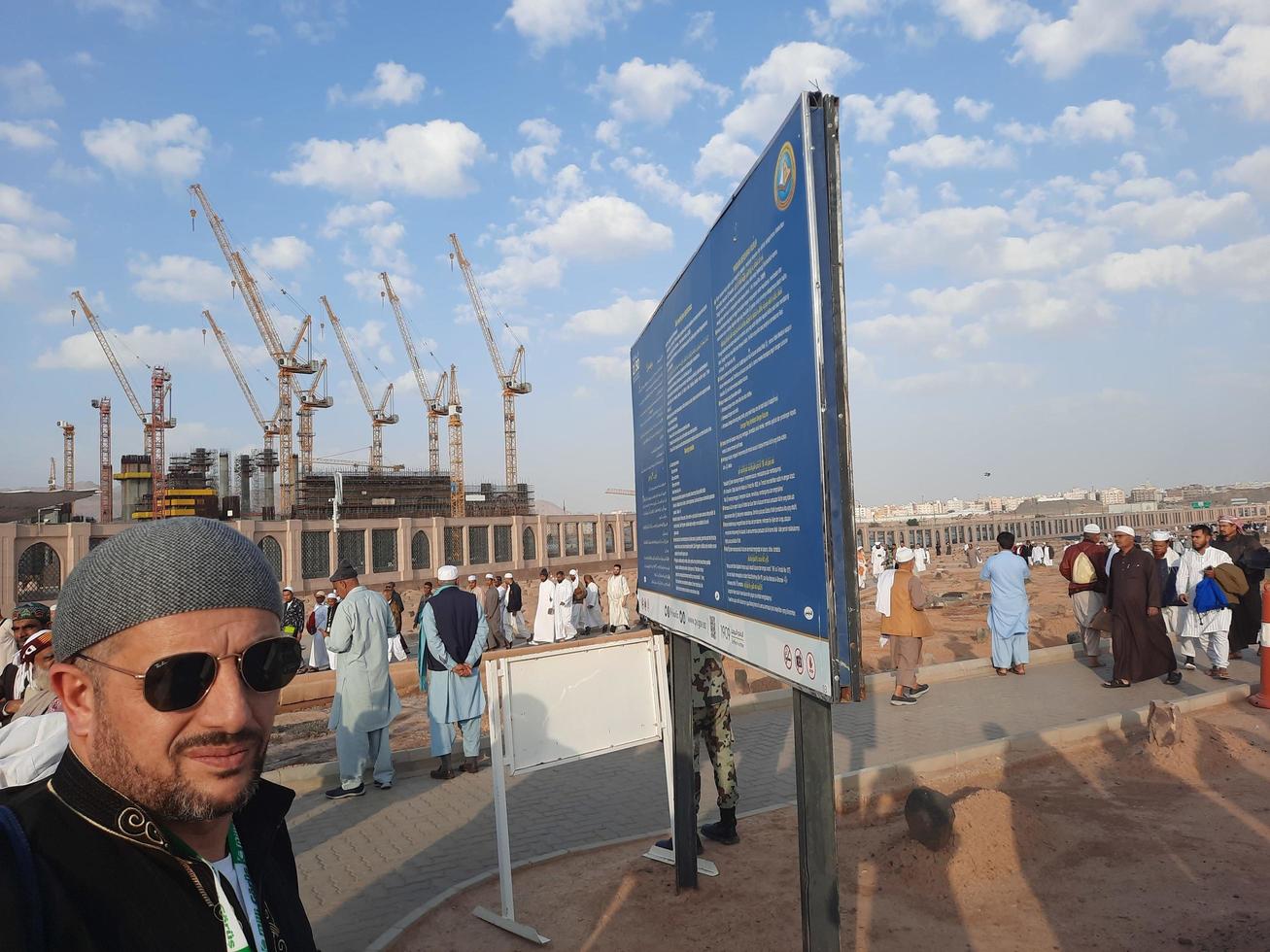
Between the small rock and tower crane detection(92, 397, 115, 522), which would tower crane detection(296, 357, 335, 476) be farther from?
the small rock

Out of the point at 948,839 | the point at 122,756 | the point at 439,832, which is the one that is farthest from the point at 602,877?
the point at 122,756

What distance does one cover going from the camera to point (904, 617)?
28.1ft

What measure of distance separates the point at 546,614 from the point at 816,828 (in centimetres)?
1477

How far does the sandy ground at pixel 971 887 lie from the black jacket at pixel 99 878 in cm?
316

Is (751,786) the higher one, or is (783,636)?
(783,636)

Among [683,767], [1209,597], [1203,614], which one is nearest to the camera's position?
[683,767]

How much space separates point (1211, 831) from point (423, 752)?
19.8ft

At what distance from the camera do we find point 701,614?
12.6ft

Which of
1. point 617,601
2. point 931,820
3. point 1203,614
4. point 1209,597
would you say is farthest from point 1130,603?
point 617,601

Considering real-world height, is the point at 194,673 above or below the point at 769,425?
below

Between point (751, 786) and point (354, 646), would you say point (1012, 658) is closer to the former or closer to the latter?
point (751, 786)

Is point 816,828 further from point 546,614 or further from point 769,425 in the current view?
point 546,614

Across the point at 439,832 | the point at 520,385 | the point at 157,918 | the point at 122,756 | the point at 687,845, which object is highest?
the point at 520,385

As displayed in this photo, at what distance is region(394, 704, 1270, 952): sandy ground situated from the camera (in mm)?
3744
